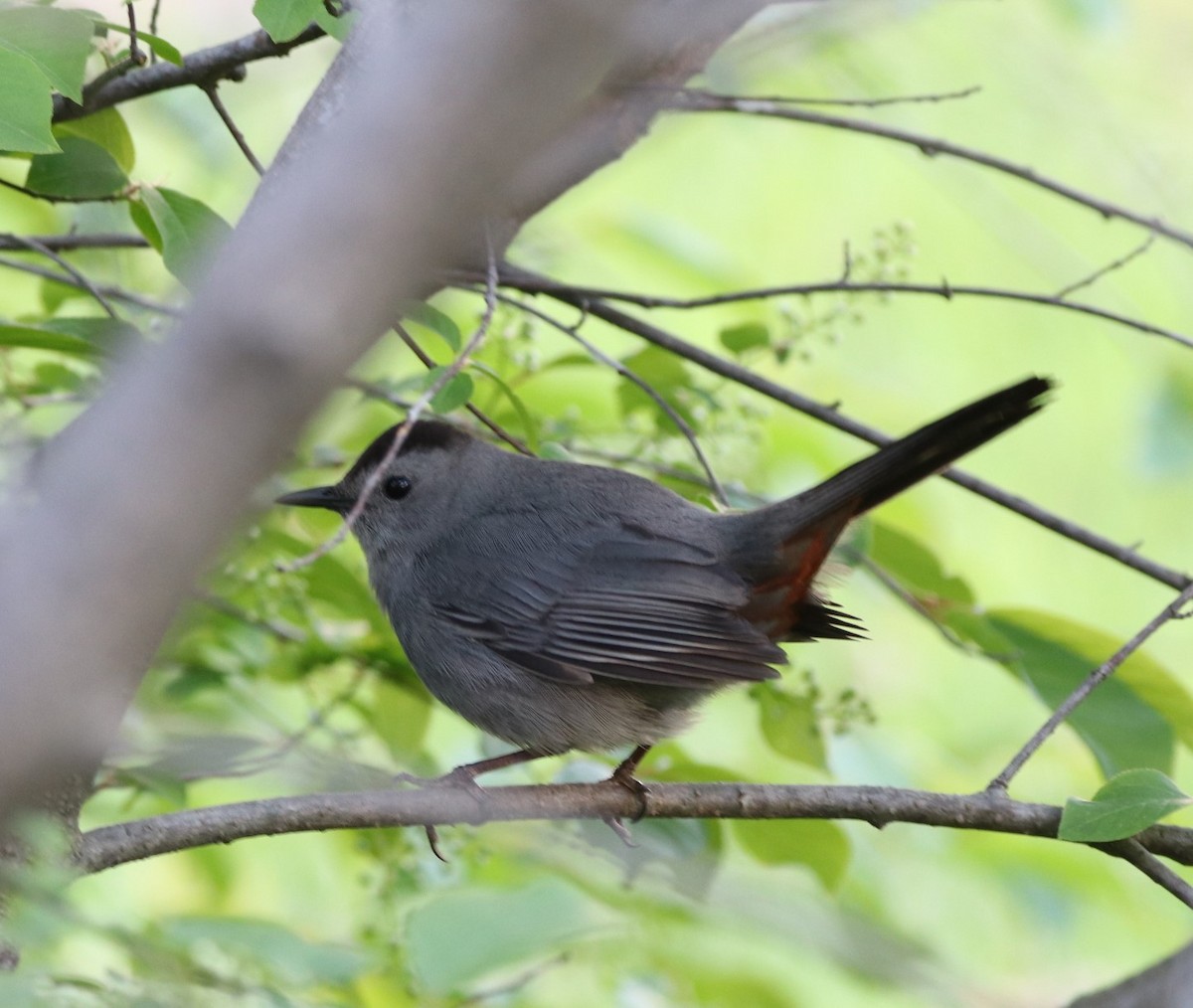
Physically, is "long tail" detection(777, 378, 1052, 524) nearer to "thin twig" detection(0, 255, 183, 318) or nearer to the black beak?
the black beak

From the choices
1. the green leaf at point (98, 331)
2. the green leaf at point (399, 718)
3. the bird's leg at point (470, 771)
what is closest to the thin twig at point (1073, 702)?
the bird's leg at point (470, 771)

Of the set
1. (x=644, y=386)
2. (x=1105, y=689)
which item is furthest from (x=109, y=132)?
(x=1105, y=689)

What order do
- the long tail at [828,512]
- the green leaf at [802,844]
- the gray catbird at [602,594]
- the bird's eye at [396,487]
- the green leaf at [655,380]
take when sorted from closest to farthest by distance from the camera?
the long tail at [828,512]
the green leaf at [802,844]
the gray catbird at [602,594]
the green leaf at [655,380]
the bird's eye at [396,487]

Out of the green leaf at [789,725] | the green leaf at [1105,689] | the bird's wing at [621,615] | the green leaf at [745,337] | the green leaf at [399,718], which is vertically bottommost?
the green leaf at [399,718]

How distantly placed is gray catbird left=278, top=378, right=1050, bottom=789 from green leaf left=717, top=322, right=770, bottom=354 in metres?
0.40

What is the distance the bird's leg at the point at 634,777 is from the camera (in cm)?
298

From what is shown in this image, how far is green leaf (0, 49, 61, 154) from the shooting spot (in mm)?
2180

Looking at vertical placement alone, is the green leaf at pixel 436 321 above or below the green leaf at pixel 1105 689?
above

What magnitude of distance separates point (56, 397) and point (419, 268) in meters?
2.43

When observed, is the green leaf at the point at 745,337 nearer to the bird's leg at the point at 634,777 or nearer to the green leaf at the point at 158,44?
the bird's leg at the point at 634,777

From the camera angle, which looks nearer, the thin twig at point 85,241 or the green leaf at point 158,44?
the green leaf at point 158,44

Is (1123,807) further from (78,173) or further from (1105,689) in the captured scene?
(78,173)

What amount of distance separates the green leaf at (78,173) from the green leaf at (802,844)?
1798 millimetres

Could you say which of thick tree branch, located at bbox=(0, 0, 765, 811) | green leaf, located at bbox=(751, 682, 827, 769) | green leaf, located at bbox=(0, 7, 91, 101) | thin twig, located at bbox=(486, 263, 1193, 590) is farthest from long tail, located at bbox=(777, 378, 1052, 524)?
thick tree branch, located at bbox=(0, 0, 765, 811)
